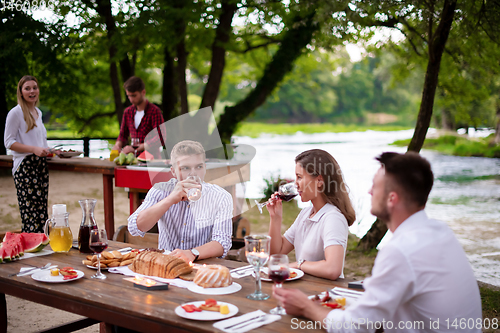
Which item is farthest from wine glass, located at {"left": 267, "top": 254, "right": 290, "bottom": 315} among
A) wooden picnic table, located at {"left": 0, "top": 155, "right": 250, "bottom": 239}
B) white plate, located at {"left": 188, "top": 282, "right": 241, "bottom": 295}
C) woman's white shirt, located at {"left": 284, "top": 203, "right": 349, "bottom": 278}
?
wooden picnic table, located at {"left": 0, "top": 155, "right": 250, "bottom": 239}

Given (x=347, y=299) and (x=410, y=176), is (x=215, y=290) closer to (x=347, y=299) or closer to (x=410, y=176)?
(x=347, y=299)

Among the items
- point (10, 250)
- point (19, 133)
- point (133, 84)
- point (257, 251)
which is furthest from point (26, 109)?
point (257, 251)

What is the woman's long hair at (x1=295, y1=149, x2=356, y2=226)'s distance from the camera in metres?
2.64

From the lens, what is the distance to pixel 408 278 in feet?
5.01

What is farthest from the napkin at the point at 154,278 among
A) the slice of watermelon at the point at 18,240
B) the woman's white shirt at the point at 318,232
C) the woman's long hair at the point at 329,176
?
the woman's long hair at the point at 329,176

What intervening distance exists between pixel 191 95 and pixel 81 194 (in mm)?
29750

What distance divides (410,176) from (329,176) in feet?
3.31

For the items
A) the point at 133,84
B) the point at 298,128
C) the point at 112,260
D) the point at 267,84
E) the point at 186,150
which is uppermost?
the point at 267,84

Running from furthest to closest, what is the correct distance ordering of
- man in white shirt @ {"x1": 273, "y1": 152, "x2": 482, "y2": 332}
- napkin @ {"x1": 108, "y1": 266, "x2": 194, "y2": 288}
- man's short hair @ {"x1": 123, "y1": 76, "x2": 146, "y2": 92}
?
man's short hair @ {"x1": 123, "y1": 76, "x2": 146, "y2": 92}
napkin @ {"x1": 108, "y1": 266, "x2": 194, "y2": 288}
man in white shirt @ {"x1": 273, "y1": 152, "x2": 482, "y2": 332}

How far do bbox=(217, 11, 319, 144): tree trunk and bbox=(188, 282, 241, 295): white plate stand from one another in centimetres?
861

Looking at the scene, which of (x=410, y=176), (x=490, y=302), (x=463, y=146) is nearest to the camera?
(x=410, y=176)

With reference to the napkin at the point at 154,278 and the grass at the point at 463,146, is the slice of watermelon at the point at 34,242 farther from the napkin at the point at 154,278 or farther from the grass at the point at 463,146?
the grass at the point at 463,146

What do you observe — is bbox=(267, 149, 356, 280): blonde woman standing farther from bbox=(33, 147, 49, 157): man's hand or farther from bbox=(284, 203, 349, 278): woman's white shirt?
bbox=(33, 147, 49, 157): man's hand

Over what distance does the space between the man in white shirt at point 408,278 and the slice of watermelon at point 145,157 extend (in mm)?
3830
